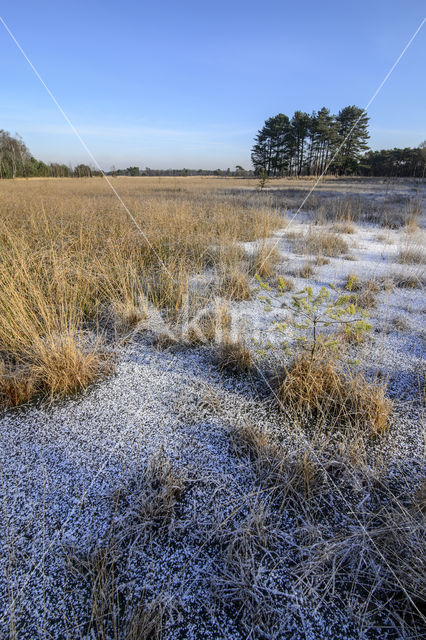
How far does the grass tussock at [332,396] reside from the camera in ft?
4.99

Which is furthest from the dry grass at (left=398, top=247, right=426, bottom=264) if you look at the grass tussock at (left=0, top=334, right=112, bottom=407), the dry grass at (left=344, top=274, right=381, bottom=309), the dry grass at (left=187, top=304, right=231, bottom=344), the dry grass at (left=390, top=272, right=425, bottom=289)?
the grass tussock at (left=0, top=334, right=112, bottom=407)

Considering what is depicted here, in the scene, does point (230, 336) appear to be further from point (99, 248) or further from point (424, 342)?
point (99, 248)

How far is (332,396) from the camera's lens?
1.67 m

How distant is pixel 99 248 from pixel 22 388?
99.5 inches

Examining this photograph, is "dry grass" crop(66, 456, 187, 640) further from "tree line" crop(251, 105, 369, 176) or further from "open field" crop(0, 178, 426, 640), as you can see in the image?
"tree line" crop(251, 105, 369, 176)

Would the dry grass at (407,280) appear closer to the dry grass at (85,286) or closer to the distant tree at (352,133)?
the dry grass at (85,286)

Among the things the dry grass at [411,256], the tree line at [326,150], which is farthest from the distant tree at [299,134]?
the dry grass at [411,256]

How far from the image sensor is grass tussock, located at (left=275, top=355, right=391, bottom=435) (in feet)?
4.99

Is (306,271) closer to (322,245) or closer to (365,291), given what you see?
(365,291)

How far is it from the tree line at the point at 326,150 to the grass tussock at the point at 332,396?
2272cm

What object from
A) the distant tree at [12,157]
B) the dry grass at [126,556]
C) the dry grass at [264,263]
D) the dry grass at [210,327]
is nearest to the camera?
the dry grass at [126,556]

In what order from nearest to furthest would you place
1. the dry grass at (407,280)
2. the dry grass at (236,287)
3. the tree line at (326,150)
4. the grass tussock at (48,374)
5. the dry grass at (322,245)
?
the grass tussock at (48,374) < the dry grass at (236,287) < the dry grass at (407,280) < the dry grass at (322,245) < the tree line at (326,150)

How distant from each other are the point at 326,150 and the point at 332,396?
3145 centimetres

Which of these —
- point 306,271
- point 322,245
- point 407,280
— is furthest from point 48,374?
point 322,245
